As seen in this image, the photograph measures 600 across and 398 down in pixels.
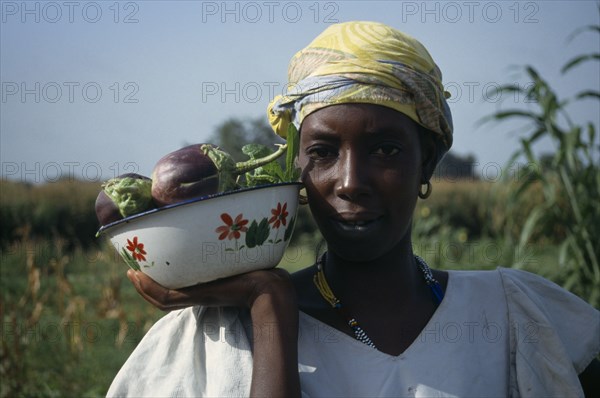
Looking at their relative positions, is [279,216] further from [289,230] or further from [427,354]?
[427,354]

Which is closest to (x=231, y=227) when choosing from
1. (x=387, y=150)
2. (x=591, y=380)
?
(x=387, y=150)

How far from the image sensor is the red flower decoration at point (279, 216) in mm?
1614

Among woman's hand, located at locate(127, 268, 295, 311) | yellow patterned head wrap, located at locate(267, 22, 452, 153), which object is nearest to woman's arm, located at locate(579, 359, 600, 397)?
yellow patterned head wrap, located at locate(267, 22, 452, 153)

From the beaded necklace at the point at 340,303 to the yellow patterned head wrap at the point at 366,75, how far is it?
0.43 metres

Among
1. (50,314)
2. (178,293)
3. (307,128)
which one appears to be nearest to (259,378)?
(178,293)

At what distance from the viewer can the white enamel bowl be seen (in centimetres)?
149

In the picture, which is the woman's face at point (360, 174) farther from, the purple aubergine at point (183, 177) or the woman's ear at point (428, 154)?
the purple aubergine at point (183, 177)

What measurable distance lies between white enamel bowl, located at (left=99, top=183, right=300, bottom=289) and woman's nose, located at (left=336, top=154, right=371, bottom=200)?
15cm

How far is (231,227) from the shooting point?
60.2 inches

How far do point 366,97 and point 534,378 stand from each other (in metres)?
0.84

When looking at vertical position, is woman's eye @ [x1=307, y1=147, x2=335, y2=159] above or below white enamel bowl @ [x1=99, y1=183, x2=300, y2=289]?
above

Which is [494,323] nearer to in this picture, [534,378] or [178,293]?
[534,378]

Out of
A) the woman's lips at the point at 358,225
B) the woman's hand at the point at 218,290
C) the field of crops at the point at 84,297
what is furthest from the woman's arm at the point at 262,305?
the field of crops at the point at 84,297

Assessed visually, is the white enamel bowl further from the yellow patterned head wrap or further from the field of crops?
the field of crops
